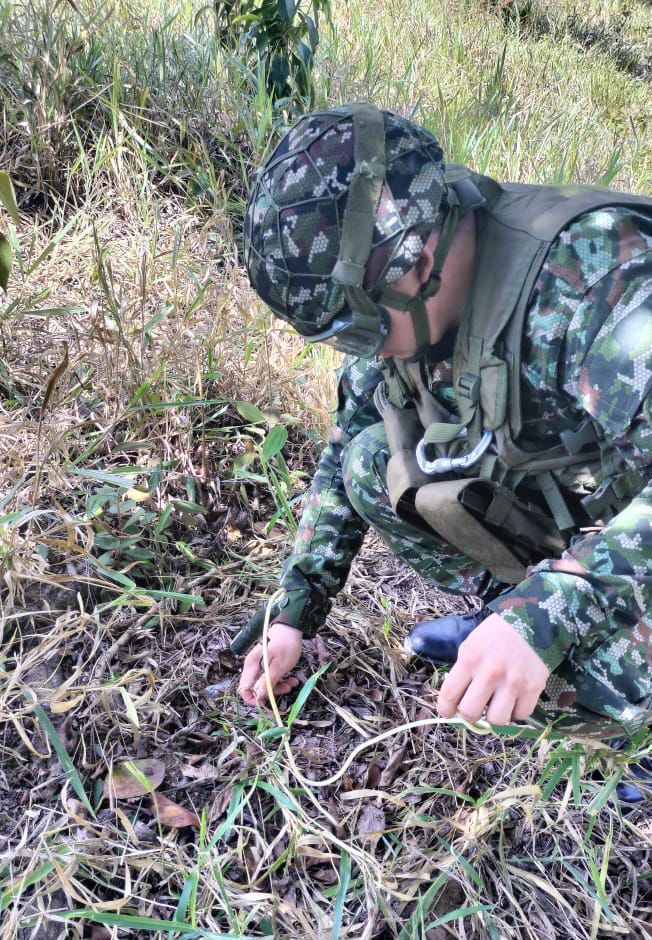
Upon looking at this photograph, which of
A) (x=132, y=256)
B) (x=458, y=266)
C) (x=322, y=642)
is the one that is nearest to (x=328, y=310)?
(x=458, y=266)

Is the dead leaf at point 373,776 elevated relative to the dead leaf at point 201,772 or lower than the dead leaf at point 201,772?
elevated

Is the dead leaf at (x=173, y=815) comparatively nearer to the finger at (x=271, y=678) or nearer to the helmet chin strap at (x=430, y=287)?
the finger at (x=271, y=678)

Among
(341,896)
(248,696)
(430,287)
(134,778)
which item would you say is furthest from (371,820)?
(430,287)

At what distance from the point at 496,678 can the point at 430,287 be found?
0.68m

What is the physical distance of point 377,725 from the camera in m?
1.76

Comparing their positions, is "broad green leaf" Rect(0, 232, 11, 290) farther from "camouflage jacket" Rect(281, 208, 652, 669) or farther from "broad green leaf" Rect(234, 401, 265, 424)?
"broad green leaf" Rect(234, 401, 265, 424)

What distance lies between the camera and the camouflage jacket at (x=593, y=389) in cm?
116

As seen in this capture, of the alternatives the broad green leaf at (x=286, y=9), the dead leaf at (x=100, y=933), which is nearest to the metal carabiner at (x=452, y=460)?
the dead leaf at (x=100, y=933)

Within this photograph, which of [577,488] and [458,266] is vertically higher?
[458,266]

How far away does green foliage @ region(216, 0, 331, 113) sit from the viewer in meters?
3.04

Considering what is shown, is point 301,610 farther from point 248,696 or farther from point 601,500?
point 601,500

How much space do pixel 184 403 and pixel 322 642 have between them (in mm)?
679

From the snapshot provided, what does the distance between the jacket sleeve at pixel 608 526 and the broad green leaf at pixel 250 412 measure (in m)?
1.13

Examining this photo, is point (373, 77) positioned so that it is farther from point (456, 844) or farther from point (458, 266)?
point (456, 844)
